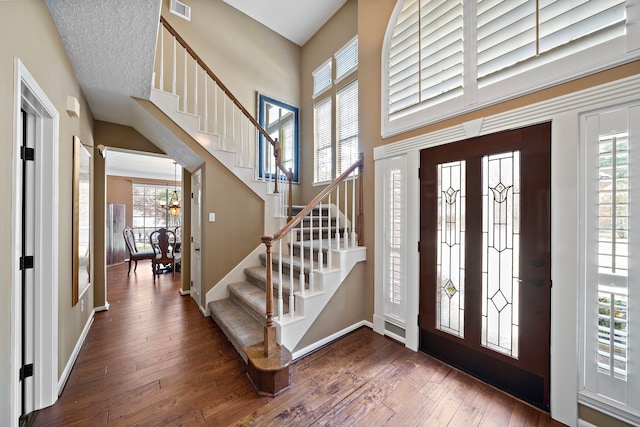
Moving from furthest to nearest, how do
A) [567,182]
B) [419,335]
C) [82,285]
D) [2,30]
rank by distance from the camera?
[82,285]
[419,335]
[567,182]
[2,30]

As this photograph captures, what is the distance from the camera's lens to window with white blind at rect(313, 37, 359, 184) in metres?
4.05

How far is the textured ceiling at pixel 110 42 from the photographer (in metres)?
1.63

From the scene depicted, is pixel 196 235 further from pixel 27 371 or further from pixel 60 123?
pixel 27 371

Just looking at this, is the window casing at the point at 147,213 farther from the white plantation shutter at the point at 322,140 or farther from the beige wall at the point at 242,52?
the white plantation shutter at the point at 322,140

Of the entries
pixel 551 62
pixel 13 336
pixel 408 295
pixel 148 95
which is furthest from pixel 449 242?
pixel 148 95

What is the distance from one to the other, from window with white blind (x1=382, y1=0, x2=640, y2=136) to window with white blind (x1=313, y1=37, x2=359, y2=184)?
1304 millimetres

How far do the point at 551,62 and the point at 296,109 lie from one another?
4.16 metres

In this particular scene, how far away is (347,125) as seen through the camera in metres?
4.16

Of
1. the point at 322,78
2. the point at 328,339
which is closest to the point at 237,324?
the point at 328,339

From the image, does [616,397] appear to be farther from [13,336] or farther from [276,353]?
[13,336]

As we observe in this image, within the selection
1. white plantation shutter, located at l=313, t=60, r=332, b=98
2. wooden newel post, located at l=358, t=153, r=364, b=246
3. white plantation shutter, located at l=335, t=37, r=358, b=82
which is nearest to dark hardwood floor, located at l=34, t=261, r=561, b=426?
wooden newel post, located at l=358, t=153, r=364, b=246

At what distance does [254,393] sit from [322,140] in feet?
12.9

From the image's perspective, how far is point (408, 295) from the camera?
2543 millimetres

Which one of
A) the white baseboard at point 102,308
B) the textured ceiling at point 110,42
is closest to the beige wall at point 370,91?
the textured ceiling at point 110,42
